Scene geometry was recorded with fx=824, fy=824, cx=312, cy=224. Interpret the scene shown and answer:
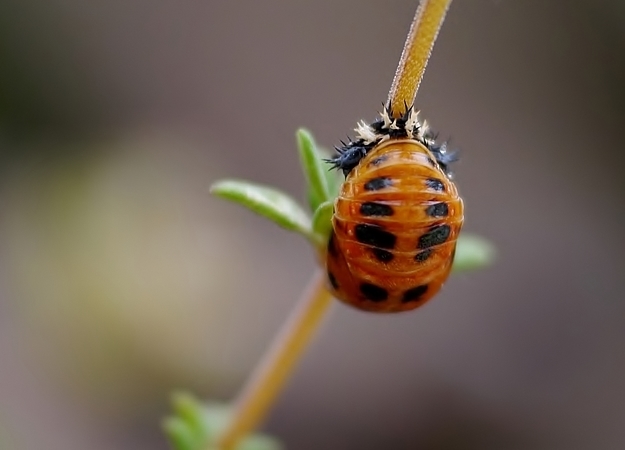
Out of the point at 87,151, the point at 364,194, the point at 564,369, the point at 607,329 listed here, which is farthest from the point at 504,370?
the point at 364,194

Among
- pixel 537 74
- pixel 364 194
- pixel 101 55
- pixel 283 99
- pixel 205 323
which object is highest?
pixel 537 74

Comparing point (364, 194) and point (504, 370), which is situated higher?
point (504, 370)

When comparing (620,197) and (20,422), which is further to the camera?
(620,197)

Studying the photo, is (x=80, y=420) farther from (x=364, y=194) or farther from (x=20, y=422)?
(x=364, y=194)

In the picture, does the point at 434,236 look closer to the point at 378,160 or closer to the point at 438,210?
the point at 438,210

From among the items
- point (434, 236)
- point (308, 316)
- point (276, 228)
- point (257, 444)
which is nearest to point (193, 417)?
point (257, 444)

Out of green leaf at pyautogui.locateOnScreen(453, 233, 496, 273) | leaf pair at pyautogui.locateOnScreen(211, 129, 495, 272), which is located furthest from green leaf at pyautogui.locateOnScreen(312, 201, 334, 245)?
green leaf at pyautogui.locateOnScreen(453, 233, 496, 273)

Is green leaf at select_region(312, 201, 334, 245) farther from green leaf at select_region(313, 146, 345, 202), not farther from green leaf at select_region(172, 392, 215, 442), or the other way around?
green leaf at select_region(172, 392, 215, 442)
